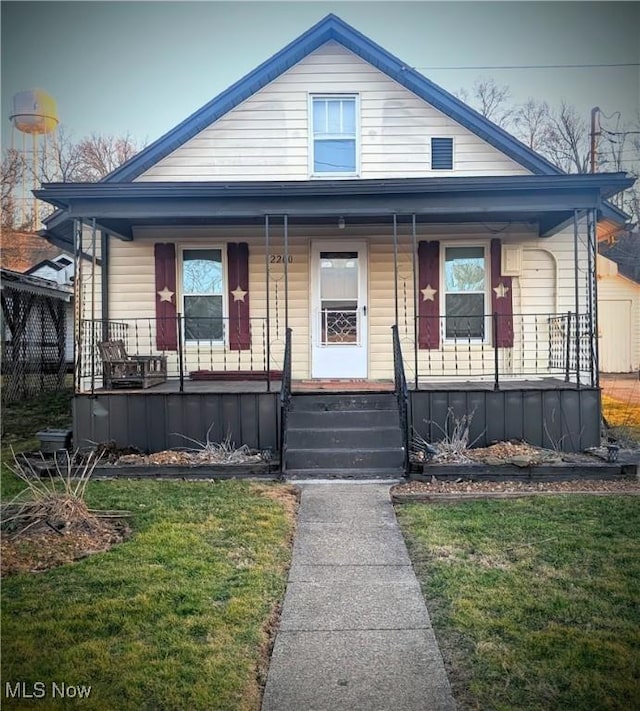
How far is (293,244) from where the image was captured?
9742mm

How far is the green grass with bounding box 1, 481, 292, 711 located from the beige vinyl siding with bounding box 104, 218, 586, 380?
Answer: 481 cm

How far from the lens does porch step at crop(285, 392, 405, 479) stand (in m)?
6.84

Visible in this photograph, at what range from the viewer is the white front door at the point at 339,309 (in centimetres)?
967

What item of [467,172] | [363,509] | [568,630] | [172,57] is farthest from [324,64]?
[568,630]

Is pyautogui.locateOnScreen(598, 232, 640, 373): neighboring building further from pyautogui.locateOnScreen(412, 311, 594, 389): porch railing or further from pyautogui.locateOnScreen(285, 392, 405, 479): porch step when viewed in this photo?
pyautogui.locateOnScreen(285, 392, 405, 479): porch step

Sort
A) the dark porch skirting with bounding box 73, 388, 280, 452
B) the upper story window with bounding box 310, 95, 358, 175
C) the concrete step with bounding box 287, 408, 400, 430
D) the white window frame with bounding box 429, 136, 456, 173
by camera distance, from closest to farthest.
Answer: the concrete step with bounding box 287, 408, 400, 430 → the dark porch skirting with bounding box 73, 388, 280, 452 → the white window frame with bounding box 429, 136, 456, 173 → the upper story window with bounding box 310, 95, 358, 175

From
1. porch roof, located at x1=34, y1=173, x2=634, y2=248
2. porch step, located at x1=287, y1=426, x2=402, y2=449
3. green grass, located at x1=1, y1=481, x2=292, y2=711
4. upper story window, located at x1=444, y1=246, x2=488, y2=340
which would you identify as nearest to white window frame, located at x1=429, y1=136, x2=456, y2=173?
upper story window, located at x1=444, y1=246, x2=488, y2=340

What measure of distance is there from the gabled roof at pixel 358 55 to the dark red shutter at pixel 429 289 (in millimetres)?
2067

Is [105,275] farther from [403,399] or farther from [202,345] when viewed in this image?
[403,399]

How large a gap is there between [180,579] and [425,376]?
6.19 m

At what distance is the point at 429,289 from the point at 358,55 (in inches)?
165

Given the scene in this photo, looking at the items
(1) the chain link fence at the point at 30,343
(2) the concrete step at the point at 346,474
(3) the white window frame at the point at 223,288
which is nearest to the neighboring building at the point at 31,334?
(1) the chain link fence at the point at 30,343

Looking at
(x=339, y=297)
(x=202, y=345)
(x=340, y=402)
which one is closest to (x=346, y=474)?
(x=340, y=402)

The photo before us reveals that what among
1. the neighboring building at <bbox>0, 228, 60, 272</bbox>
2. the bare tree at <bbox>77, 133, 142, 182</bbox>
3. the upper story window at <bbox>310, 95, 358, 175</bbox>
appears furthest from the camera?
the neighboring building at <bbox>0, 228, 60, 272</bbox>
